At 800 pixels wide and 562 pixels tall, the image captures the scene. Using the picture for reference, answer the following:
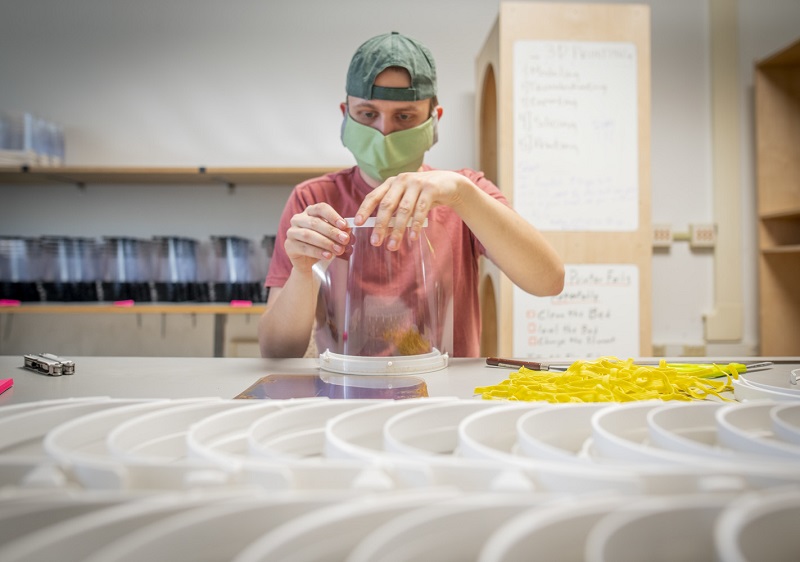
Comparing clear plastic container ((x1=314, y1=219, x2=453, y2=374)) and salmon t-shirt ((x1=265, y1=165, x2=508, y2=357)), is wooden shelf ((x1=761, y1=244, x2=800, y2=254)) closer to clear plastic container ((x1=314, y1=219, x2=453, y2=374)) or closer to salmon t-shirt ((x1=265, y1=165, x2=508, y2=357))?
salmon t-shirt ((x1=265, y1=165, x2=508, y2=357))

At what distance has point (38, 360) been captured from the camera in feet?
3.04

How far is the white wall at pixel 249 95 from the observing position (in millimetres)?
2756

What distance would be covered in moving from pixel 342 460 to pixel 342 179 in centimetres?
120

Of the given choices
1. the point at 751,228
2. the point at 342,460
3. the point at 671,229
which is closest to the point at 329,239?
the point at 342,460

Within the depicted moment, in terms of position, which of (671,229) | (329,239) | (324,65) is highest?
(324,65)

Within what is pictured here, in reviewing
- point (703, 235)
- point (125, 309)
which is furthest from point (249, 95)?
point (703, 235)

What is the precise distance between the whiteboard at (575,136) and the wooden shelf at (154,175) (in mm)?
838

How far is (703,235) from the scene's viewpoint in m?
2.75

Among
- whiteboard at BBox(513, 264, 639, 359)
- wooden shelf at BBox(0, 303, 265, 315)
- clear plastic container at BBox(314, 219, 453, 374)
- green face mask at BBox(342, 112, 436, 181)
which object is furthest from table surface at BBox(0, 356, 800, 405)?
wooden shelf at BBox(0, 303, 265, 315)

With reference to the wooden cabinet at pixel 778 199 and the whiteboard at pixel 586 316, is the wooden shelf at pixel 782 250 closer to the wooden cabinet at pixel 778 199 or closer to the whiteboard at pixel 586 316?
the wooden cabinet at pixel 778 199

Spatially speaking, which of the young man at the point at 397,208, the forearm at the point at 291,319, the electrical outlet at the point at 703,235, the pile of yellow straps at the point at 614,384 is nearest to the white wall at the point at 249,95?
the electrical outlet at the point at 703,235

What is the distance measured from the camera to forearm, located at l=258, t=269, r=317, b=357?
1.09m

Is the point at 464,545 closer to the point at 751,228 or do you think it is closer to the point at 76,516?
the point at 76,516

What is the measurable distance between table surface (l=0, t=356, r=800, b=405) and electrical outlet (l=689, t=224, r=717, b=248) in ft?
6.14
